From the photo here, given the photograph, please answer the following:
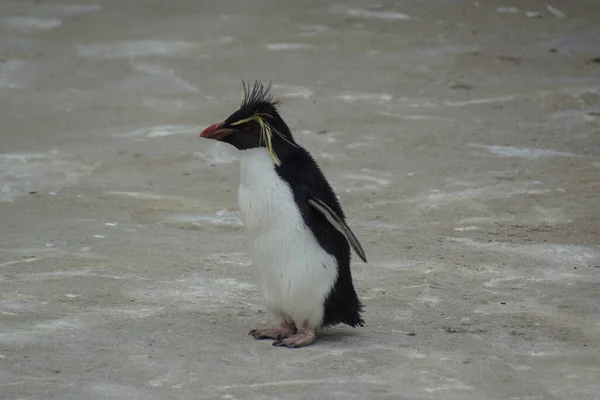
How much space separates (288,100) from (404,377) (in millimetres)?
5121

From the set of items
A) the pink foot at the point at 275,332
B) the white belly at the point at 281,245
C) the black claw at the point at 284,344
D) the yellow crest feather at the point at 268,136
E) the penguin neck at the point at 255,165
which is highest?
the yellow crest feather at the point at 268,136

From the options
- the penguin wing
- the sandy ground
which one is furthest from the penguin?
the sandy ground

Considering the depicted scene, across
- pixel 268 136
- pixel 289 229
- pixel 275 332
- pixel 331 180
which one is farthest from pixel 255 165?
pixel 331 180

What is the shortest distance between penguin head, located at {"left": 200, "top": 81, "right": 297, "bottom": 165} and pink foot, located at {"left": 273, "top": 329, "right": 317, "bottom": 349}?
0.65 metres

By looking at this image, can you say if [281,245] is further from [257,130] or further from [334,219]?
[257,130]

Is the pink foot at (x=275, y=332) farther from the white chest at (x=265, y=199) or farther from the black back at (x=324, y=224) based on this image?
the white chest at (x=265, y=199)

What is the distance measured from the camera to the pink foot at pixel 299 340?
14.2ft

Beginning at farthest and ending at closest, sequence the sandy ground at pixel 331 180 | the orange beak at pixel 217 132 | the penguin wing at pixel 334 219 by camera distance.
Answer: the orange beak at pixel 217 132 < the penguin wing at pixel 334 219 < the sandy ground at pixel 331 180

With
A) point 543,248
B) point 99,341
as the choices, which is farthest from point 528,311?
point 99,341

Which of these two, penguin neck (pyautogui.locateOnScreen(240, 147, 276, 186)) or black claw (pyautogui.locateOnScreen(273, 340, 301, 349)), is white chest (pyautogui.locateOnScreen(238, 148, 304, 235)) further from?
black claw (pyautogui.locateOnScreen(273, 340, 301, 349))

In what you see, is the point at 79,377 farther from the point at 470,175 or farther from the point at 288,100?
the point at 288,100

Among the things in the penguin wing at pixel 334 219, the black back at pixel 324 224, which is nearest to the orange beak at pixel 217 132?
the black back at pixel 324 224

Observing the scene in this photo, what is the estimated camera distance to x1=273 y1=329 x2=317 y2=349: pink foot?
14.2ft

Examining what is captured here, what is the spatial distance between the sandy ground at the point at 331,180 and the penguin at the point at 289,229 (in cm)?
14
